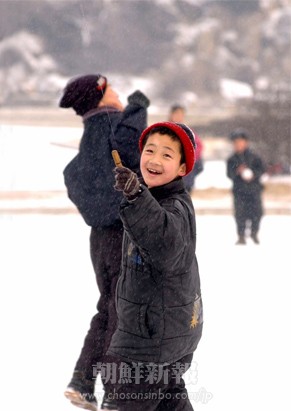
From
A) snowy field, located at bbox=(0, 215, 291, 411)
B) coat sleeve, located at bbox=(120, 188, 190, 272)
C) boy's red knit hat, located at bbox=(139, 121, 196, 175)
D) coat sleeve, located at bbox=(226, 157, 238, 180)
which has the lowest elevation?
snowy field, located at bbox=(0, 215, 291, 411)

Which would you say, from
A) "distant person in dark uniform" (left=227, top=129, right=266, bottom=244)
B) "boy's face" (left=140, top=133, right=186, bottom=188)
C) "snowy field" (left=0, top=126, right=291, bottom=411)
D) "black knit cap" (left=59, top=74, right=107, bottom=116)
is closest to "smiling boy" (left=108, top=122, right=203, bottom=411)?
"boy's face" (left=140, top=133, right=186, bottom=188)

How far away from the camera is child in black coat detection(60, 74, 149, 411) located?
3049mm

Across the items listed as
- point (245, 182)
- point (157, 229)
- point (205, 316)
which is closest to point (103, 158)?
point (157, 229)

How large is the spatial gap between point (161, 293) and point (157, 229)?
25cm

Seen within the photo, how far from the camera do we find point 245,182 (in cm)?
839

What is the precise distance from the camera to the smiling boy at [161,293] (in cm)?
225

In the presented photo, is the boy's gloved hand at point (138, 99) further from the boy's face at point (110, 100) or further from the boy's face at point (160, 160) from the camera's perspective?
the boy's face at point (160, 160)

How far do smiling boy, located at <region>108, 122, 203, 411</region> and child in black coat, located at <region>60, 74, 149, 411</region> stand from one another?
2.21 feet

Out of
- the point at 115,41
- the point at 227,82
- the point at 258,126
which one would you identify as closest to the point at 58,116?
the point at 258,126

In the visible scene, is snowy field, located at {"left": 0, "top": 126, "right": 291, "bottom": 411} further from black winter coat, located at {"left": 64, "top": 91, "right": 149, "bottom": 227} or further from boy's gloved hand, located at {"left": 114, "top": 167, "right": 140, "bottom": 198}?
boy's gloved hand, located at {"left": 114, "top": 167, "right": 140, "bottom": 198}

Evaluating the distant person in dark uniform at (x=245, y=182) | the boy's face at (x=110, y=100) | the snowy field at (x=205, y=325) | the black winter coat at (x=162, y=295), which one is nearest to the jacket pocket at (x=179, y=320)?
the black winter coat at (x=162, y=295)

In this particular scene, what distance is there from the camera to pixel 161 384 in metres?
2.35

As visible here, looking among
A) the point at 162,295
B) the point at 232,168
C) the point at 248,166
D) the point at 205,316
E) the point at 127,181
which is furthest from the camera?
the point at 232,168

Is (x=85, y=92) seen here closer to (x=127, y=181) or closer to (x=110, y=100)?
(x=110, y=100)
